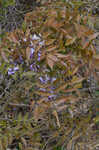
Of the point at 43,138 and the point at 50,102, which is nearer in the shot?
the point at 50,102

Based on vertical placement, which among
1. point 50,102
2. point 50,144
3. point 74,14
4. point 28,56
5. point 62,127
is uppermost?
point 74,14

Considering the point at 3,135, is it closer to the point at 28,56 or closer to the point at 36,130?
the point at 36,130

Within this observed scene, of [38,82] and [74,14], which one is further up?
[74,14]

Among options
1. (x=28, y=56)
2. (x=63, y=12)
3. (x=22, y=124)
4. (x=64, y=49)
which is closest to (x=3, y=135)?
(x=22, y=124)

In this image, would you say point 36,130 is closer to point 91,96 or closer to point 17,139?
point 17,139

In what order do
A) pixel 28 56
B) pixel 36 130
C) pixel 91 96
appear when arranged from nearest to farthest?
1. pixel 28 56
2. pixel 36 130
3. pixel 91 96

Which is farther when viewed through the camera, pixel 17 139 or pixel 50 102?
pixel 17 139

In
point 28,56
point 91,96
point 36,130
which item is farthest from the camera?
point 91,96

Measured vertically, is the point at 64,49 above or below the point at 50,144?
above

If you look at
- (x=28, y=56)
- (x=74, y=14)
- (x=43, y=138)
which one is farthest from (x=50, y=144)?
(x=74, y=14)
